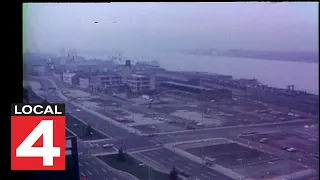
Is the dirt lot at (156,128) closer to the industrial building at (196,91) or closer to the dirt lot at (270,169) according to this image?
the industrial building at (196,91)

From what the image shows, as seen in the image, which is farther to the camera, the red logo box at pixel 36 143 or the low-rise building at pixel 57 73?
the low-rise building at pixel 57 73

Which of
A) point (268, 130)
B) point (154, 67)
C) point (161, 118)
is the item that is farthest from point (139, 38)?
point (268, 130)

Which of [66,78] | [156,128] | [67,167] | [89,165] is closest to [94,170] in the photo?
[89,165]

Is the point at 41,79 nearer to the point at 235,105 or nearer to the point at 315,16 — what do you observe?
the point at 235,105

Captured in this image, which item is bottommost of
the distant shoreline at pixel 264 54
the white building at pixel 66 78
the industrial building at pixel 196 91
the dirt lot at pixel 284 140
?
the dirt lot at pixel 284 140

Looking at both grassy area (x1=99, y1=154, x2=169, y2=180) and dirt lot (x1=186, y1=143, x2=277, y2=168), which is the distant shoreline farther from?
grassy area (x1=99, y1=154, x2=169, y2=180)

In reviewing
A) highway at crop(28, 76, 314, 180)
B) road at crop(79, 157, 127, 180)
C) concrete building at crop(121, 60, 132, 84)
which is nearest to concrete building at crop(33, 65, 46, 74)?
highway at crop(28, 76, 314, 180)

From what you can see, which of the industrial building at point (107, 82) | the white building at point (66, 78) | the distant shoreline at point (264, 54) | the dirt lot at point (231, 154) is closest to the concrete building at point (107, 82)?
the industrial building at point (107, 82)
